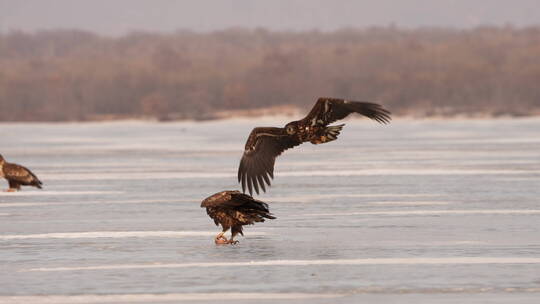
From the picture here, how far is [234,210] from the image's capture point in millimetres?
17109

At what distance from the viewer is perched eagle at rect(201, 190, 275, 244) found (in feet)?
55.1

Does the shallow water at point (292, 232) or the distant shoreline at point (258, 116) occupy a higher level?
the distant shoreline at point (258, 116)

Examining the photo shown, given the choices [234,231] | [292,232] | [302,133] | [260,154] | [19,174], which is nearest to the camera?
[302,133]

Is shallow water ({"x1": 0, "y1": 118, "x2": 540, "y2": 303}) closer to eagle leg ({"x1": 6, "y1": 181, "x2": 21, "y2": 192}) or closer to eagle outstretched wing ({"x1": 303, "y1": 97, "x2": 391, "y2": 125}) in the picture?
eagle leg ({"x1": 6, "y1": 181, "x2": 21, "y2": 192})

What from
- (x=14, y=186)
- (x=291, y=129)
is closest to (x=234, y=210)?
(x=291, y=129)

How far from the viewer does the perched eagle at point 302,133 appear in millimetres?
16969

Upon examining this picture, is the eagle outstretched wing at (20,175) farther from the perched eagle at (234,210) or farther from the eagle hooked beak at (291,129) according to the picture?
the eagle hooked beak at (291,129)

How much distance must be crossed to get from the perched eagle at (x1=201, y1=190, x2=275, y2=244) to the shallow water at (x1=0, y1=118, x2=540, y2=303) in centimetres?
25

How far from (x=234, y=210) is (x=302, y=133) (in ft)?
3.70

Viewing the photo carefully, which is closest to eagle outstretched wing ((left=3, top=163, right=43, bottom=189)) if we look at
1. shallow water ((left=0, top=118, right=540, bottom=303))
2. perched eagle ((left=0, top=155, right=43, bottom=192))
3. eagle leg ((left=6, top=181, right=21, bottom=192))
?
perched eagle ((left=0, top=155, right=43, bottom=192))

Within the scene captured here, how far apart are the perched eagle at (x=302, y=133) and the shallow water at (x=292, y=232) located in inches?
34.6

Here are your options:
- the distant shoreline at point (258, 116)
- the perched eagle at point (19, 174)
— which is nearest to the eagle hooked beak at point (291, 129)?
the perched eagle at point (19, 174)

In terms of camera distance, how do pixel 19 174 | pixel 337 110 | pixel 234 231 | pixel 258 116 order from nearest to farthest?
pixel 337 110, pixel 234 231, pixel 19 174, pixel 258 116

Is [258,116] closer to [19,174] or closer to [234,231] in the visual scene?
[19,174]
